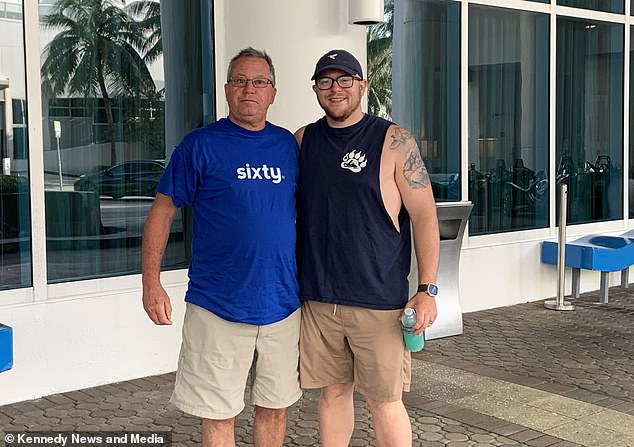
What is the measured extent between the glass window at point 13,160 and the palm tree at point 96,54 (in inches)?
7.7

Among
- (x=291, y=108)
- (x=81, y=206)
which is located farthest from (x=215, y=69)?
(x=81, y=206)

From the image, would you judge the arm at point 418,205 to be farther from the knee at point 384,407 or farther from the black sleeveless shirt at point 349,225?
the knee at point 384,407

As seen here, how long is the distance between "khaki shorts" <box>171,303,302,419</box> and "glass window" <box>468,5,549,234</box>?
5080 mm

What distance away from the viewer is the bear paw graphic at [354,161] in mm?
3494

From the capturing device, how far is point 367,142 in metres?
3.53

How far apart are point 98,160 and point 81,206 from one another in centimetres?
34

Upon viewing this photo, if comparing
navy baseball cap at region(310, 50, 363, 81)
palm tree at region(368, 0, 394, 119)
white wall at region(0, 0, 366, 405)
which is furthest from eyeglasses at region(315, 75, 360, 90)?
palm tree at region(368, 0, 394, 119)

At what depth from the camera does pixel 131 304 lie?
19.4 ft

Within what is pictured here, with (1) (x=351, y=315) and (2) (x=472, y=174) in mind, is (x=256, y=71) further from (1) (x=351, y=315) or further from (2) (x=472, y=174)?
(2) (x=472, y=174)

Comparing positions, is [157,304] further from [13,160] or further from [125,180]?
[125,180]

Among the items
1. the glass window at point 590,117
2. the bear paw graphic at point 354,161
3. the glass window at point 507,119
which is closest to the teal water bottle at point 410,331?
the bear paw graphic at point 354,161

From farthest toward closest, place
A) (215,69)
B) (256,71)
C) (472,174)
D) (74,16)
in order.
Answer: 1. (472,174)
2. (215,69)
3. (74,16)
4. (256,71)

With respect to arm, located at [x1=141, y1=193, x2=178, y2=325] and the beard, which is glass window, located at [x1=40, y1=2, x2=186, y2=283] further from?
the beard

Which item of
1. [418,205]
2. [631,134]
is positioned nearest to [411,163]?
[418,205]
